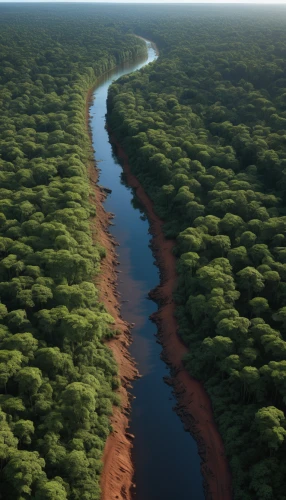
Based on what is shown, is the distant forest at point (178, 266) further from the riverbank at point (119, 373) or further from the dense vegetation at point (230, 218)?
the riverbank at point (119, 373)

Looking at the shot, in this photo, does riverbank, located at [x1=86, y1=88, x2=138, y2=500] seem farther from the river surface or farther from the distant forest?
the distant forest

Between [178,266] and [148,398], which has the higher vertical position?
[178,266]

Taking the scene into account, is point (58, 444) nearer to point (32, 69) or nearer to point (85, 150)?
point (85, 150)

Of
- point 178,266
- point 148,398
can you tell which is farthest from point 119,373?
point 178,266

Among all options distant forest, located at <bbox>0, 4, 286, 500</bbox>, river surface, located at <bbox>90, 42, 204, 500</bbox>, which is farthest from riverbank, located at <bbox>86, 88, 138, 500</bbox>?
distant forest, located at <bbox>0, 4, 286, 500</bbox>

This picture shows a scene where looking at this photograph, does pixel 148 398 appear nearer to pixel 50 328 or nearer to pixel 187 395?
pixel 187 395

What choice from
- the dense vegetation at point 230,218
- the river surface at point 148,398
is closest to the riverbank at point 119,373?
the river surface at point 148,398
